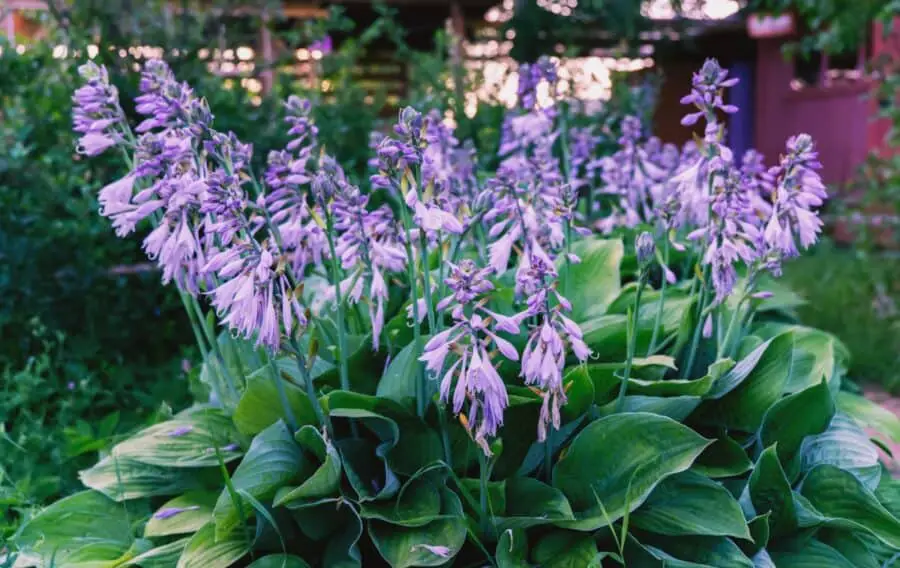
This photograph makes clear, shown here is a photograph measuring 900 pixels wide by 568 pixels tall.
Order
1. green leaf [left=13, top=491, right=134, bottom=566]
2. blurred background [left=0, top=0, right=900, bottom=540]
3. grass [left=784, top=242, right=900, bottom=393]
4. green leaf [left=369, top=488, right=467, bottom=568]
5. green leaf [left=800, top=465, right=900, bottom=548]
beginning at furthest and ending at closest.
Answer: grass [left=784, top=242, right=900, bottom=393]
blurred background [left=0, top=0, right=900, bottom=540]
green leaf [left=13, top=491, right=134, bottom=566]
green leaf [left=800, top=465, right=900, bottom=548]
green leaf [left=369, top=488, right=467, bottom=568]

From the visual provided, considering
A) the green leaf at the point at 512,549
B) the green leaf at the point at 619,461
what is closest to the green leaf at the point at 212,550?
the green leaf at the point at 512,549

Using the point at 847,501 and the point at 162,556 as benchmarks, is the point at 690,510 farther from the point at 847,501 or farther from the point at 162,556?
the point at 162,556

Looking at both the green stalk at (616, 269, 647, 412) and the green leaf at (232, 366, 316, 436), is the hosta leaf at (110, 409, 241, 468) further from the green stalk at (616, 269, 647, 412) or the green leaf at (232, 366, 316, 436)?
the green stalk at (616, 269, 647, 412)

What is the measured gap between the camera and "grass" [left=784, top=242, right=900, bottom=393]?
451 cm

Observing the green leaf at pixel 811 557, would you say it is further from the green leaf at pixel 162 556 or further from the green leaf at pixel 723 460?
the green leaf at pixel 162 556

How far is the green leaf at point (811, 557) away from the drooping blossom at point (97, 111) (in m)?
1.67

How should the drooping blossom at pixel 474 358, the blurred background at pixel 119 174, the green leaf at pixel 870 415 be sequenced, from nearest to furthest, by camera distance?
the drooping blossom at pixel 474 358, the green leaf at pixel 870 415, the blurred background at pixel 119 174

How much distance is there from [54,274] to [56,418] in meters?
0.65

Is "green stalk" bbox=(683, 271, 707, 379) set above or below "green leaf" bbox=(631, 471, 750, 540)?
above

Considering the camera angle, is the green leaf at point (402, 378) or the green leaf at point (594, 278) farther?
the green leaf at point (594, 278)

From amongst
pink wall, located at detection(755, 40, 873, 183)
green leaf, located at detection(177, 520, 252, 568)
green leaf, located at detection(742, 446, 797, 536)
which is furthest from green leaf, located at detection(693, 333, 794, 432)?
pink wall, located at detection(755, 40, 873, 183)

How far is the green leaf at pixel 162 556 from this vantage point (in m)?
1.82

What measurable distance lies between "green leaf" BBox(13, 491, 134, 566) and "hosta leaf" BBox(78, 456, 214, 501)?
5cm

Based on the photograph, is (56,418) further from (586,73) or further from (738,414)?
(586,73)
